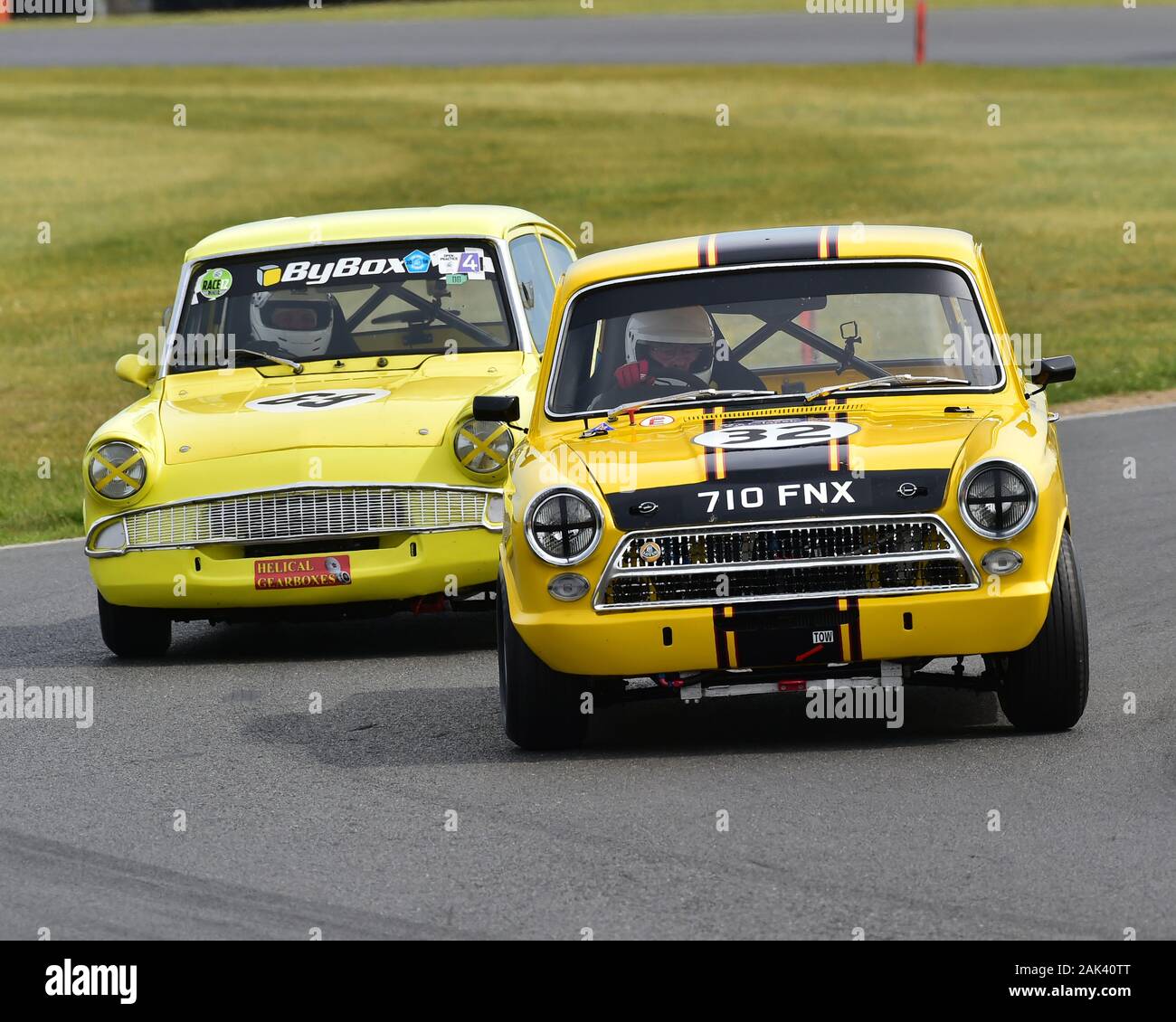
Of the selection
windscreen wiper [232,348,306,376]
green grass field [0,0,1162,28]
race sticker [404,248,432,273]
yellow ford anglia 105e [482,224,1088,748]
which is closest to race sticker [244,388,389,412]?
windscreen wiper [232,348,306,376]

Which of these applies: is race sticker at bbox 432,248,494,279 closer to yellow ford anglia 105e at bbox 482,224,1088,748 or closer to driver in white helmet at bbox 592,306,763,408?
driver in white helmet at bbox 592,306,763,408

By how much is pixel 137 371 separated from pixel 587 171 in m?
26.3

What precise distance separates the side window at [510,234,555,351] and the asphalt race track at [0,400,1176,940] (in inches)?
77.6

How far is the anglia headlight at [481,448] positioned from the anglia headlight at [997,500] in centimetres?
286

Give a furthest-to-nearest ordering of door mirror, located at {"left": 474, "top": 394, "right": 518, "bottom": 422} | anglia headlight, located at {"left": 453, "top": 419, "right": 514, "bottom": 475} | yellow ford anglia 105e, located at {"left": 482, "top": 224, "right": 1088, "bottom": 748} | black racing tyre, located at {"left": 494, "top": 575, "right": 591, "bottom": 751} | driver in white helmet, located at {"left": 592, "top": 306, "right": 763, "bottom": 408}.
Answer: anglia headlight, located at {"left": 453, "top": 419, "right": 514, "bottom": 475} < door mirror, located at {"left": 474, "top": 394, "right": 518, "bottom": 422} < driver in white helmet, located at {"left": 592, "top": 306, "right": 763, "bottom": 408} < black racing tyre, located at {"left": 494, "top": 575, "right": 591, "bottom": 751} < yellow ford anglia 105e, located at {"left": 482, "top": 224, "right": 1088, "bottom": 748}

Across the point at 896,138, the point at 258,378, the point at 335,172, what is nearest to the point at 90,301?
the point at 335,172

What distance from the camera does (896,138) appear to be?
38594 mm

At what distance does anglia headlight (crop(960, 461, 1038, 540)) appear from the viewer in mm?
6891

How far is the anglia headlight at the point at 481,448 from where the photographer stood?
9.34 metres

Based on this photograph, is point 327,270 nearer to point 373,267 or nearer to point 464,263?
point 373,267

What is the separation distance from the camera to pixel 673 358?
7949 millimetres

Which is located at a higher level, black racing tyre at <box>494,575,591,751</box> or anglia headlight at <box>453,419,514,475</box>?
anglia headlight at <box>453,419,514,475</box>

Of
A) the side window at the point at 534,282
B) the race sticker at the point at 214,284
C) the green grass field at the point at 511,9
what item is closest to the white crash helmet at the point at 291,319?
the race sticker at the point at 214,284
